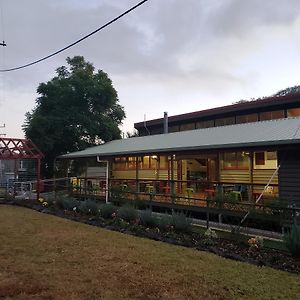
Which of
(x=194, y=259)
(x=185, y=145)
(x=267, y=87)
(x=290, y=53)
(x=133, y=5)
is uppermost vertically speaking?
(x=267, y=87)

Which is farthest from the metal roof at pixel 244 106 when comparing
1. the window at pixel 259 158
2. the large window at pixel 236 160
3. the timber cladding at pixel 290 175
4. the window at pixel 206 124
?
the timber cladding at pixel 290 175

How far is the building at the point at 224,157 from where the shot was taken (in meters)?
13.2

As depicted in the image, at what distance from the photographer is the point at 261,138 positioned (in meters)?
13.3

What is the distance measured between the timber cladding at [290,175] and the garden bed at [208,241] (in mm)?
4275

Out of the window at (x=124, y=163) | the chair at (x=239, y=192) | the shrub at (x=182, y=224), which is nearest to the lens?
the shrub at (x=182, y=224)

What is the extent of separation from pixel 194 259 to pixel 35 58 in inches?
383

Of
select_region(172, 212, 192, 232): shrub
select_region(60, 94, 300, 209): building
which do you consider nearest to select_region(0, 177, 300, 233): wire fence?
select_region(60, 94, 300, 209): building

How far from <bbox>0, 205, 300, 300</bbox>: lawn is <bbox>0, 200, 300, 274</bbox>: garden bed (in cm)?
37

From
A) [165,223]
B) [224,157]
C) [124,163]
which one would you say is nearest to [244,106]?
[224,157]

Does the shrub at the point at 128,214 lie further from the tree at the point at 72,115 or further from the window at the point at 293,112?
the tree at the point at 72,115

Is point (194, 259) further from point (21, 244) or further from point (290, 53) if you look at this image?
point (290, 53)

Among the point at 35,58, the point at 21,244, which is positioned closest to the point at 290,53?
the point at 35,58

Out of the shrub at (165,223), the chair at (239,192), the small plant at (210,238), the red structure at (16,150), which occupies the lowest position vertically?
the small plant at (210,238)

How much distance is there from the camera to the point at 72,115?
30.6 m
